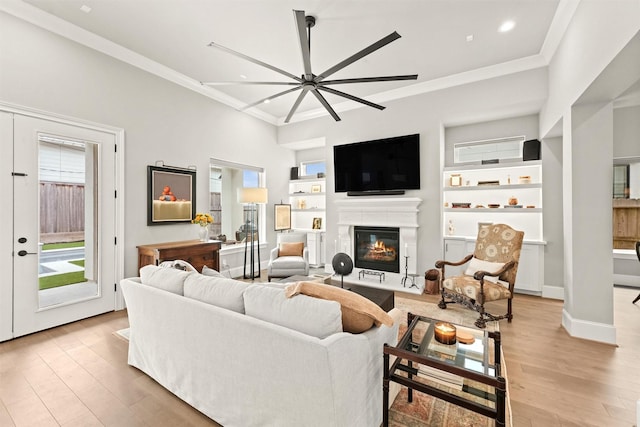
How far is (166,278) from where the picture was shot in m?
2.09

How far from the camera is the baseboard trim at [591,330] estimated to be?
2.69 meters

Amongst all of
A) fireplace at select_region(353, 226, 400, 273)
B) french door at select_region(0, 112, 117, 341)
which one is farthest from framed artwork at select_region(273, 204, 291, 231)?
french door at select_region(0, 112, 117, 341)

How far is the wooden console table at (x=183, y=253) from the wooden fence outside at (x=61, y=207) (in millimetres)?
794

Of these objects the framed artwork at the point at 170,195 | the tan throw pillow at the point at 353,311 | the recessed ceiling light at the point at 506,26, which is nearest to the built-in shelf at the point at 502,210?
the recessed ceiling light at the point at 506,26

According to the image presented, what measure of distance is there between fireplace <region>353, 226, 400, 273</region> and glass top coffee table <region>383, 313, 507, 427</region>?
2.93 m

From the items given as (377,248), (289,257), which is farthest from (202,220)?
(377,248)

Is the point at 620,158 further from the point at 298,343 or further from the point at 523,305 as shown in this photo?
the point at 298,343

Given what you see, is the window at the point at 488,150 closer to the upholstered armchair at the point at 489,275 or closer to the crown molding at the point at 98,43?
the upholstered armchair at the point at 489,275

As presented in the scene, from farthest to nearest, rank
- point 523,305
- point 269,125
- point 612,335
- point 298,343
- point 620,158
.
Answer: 1. point 269,125
2. point 620,158
3. point 523,305
4. point 612,335
5. point 298,343

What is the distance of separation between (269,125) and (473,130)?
4205mm

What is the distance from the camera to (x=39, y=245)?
298cm

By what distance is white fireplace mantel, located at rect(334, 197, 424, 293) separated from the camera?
468 centimetres

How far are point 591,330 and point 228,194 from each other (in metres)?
5.69

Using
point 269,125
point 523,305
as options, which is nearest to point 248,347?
point 523,305
